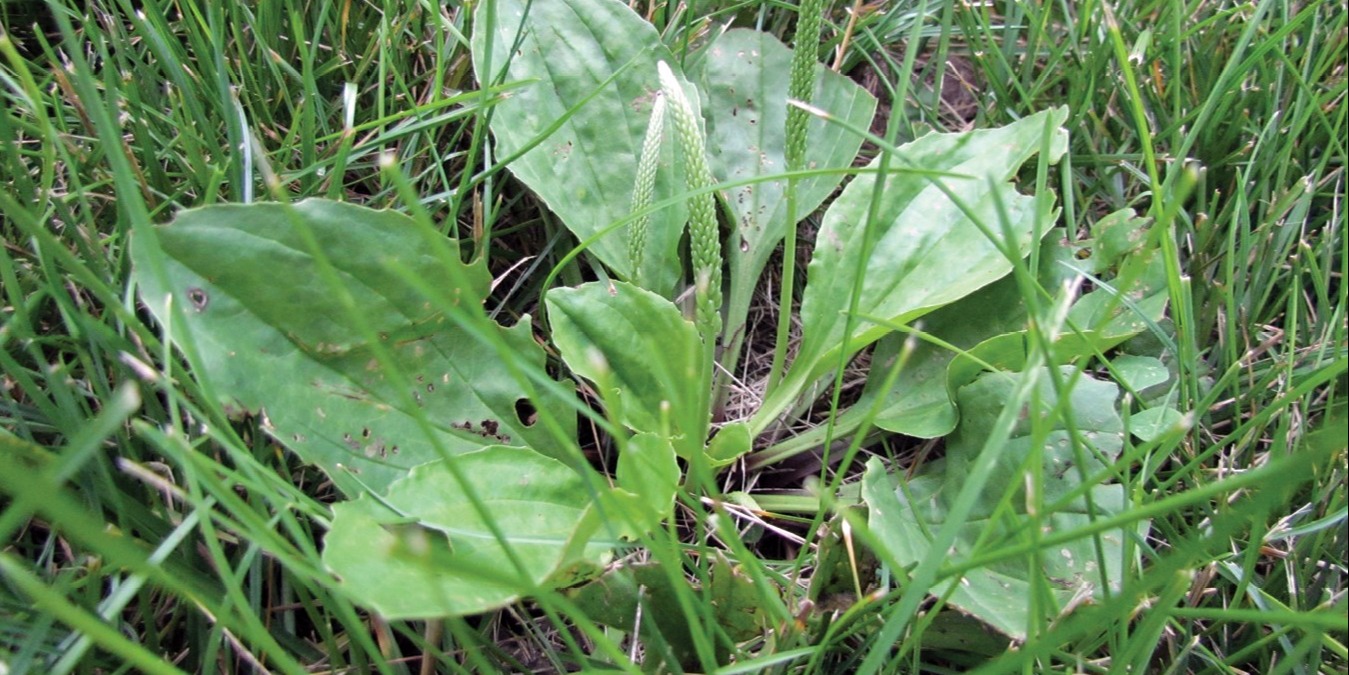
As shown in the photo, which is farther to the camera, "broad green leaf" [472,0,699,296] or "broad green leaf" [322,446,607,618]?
"broad green leaf" [472,0,699,296]

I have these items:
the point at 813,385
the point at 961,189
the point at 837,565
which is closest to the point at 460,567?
the point at 837,565

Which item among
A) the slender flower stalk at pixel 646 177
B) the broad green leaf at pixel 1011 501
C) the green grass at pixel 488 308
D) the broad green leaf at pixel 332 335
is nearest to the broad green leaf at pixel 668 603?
the green grass at pixel 488 308

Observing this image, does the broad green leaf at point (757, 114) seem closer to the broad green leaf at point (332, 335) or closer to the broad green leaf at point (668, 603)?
the broad green leaf at point (332, 335)

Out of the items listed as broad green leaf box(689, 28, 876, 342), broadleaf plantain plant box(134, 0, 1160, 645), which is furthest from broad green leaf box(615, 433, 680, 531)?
broad green leaf box(689, 28, 876, 342)

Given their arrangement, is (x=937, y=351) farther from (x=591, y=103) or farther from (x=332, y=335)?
(x=332, y=335)

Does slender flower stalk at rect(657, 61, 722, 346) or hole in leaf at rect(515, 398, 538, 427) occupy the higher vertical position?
slender flower stalk at rect(657, 61, 722, 346)

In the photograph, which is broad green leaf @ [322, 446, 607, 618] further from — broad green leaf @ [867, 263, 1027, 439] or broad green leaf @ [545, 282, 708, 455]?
broad green leaf @ [867, 263, 1027, 439]

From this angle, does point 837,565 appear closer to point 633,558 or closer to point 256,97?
point 633,558
